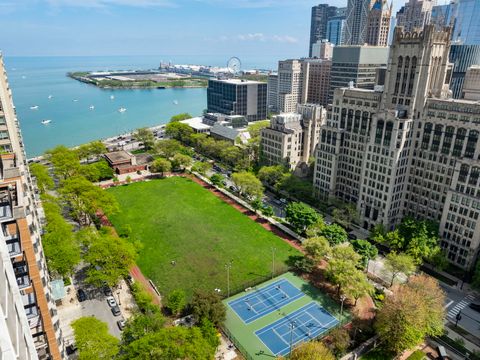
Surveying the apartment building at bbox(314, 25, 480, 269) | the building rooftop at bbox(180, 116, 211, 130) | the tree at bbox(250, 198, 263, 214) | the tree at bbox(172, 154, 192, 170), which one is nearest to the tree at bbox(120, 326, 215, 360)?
the tree at bbox(250, 198, 263, 214)

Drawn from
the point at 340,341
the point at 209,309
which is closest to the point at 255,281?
the point at 209,309

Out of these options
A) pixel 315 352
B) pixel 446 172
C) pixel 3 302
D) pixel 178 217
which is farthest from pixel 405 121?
pixel 3 302

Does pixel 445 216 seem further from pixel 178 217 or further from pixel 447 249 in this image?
pixel 178 217

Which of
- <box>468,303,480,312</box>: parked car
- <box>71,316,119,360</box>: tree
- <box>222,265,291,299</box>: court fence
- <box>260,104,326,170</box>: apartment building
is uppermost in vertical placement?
<box>260,104,326,170</box>: apartment building

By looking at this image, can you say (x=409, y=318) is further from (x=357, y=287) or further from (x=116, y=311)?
(x=116, y=311)

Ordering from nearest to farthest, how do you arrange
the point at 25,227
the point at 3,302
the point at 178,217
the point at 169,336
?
the point at 3,302, the point at 25,227, the point at 169,336, the point at 178,217

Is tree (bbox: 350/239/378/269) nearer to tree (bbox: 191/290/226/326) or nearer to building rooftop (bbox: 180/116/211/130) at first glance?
tree (bbox: 191/290/226/326)

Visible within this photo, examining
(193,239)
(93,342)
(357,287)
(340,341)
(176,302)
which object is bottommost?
(193,239)
